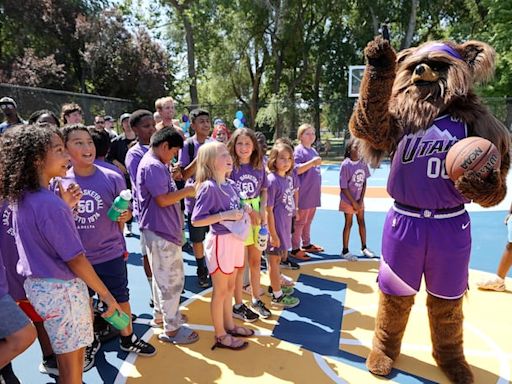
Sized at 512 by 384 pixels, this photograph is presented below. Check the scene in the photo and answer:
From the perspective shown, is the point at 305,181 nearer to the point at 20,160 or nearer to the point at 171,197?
the point at 171,197

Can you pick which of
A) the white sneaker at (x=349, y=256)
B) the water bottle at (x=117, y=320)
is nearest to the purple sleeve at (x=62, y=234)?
the water bottle at (x=117, y=320)

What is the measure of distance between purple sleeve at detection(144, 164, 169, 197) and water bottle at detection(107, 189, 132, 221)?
0.96 feet

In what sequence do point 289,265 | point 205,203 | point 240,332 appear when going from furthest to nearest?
point 289,265
point 240,332
point 205,203

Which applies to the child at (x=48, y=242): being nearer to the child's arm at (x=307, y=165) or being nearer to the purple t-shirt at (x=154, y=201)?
the purple t-shirt at (x=154, y=201)

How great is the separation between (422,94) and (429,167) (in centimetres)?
55

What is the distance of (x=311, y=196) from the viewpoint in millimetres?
5555

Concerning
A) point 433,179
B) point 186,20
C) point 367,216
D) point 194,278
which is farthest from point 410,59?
point 186,20

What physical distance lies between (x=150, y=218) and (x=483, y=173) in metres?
2.52

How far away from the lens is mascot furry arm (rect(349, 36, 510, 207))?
2766 mm

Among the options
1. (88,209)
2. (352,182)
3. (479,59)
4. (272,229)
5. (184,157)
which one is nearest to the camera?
(479,59)

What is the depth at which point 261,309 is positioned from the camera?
12.9ft

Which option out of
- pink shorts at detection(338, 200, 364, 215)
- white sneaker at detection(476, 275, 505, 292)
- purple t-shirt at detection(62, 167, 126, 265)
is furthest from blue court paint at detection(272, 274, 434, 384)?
purple t-shirt at detection(62, 167, 126, 265)

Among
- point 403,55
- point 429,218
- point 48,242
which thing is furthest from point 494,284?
point 48,242

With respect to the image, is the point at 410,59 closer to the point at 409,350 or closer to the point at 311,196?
the point at 409,350
